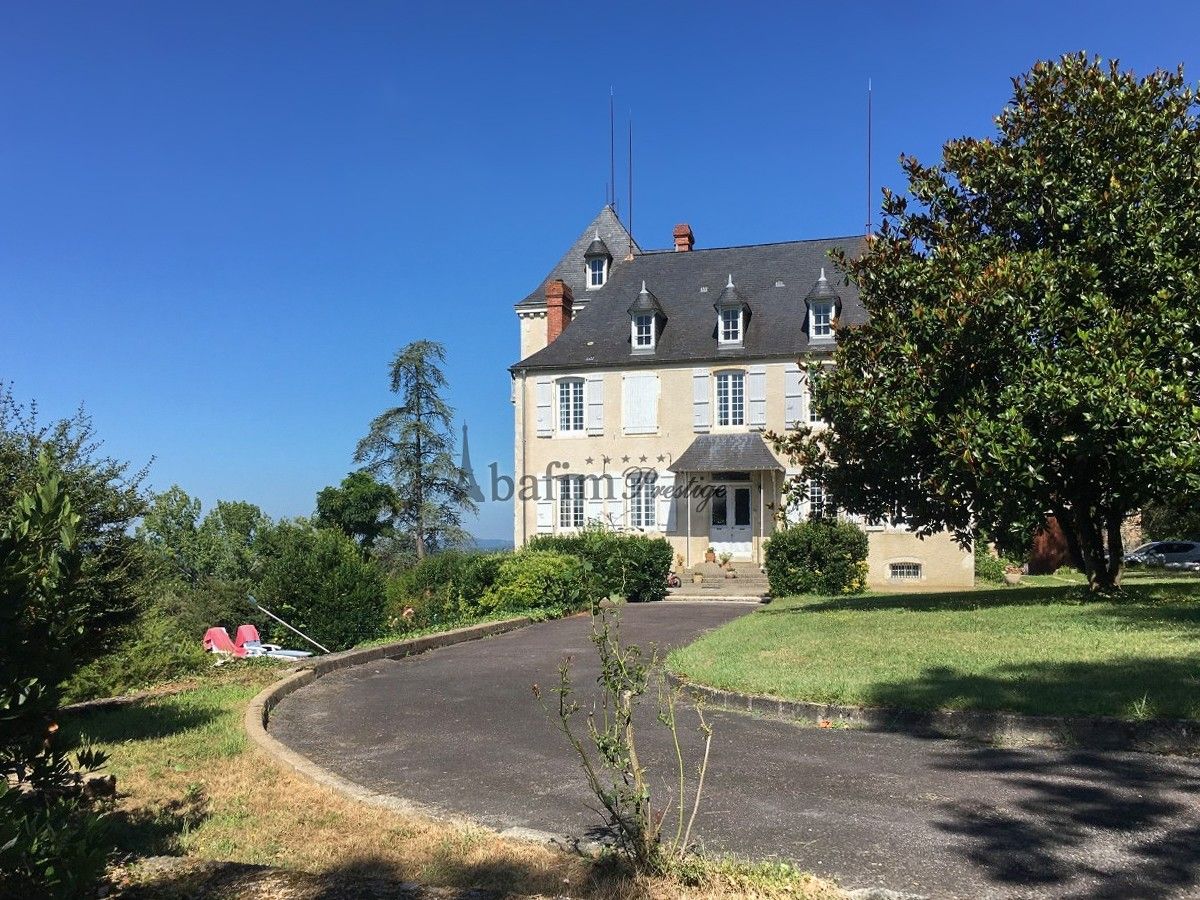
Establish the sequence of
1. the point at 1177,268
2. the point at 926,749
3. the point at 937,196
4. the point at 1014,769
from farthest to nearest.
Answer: the point at 937,196
the point at 1177,268
the point at 926,749
the point at 1014,769

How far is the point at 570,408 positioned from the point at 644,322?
3.61m

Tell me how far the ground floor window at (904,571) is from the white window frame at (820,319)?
7.08 meters

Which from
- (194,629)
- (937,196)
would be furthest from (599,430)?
(937,196)

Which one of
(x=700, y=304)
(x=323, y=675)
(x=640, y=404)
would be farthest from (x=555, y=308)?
(x=323, y=675)

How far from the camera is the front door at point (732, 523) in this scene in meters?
28.2

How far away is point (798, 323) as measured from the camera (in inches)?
1134

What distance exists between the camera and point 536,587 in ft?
61.3

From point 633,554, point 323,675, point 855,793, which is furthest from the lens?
point 633,554

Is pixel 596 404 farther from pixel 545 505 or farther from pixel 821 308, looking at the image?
pixel 821 308

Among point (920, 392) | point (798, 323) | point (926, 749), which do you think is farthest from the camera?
point (798, 323)

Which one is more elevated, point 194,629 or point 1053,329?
point 1053,329

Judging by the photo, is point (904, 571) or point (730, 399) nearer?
point (904, 571)

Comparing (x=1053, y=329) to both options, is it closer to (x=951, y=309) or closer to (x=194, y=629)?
(x=951, y=309)

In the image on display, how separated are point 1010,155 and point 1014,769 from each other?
11216 mm
